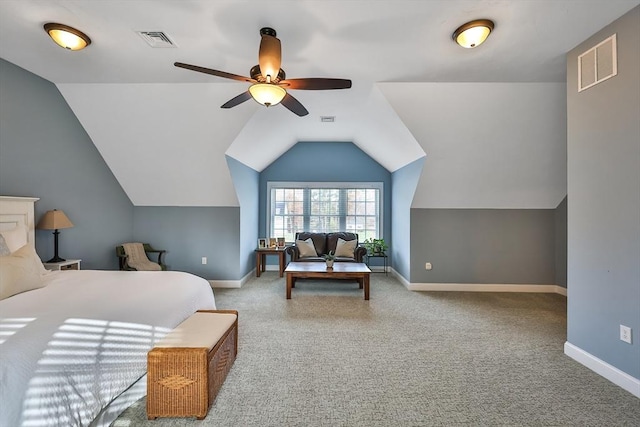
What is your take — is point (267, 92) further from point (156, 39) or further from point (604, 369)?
point (604, 369)

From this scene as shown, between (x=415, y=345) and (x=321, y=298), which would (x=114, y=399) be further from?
(x=321, y=298)

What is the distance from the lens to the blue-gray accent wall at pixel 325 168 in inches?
259

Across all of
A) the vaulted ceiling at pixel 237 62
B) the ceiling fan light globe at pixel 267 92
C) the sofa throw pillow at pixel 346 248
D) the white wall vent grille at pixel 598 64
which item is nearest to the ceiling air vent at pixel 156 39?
the vaulted ceiling at pixel 237 62

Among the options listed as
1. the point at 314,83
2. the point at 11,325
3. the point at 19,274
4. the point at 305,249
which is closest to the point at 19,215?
the point at 19,274

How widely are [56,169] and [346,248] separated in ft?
14.6

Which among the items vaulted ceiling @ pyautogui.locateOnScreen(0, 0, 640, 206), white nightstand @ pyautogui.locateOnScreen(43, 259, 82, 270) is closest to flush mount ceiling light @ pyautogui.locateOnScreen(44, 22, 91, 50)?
vaulted ceiling @ pyautogui.locateOnScreen(0, 0, 640, 206)

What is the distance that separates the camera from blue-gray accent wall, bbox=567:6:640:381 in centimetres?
222

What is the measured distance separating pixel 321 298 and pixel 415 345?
1.81 m

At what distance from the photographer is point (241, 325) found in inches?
135

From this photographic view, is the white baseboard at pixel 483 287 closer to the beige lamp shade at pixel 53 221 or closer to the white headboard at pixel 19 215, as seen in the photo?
the beige lamp shade at pixel 53 221

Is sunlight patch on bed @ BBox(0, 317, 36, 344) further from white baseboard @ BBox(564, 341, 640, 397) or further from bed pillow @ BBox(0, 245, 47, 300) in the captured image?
white baseboard @ BBox(564, 341, 640, 397)

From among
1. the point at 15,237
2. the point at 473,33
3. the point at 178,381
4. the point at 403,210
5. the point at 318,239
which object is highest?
the point at 473,33

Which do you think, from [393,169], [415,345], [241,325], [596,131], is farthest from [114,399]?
[393,169]

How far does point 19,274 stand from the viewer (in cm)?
224
